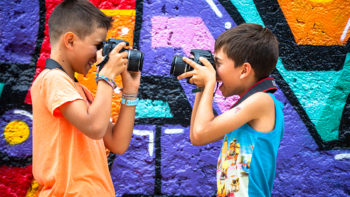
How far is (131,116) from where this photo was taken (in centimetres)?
159

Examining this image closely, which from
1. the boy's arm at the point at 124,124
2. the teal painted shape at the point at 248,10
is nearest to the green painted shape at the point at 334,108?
the teal painted shape at the point at 248,10

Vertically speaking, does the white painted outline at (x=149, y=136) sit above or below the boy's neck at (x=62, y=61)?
below

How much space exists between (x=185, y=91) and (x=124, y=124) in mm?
742

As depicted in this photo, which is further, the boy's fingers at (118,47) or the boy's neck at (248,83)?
the boy's neck at (248,83)

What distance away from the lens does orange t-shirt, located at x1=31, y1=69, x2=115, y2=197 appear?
1.27 m

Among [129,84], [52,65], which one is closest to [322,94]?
[129,84]

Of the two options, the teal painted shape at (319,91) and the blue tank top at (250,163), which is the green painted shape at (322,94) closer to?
the teal painted shape at (319,91)

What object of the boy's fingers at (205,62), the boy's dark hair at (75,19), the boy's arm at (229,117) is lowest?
the boy's arm at (229,117)

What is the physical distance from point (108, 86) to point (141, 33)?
986 millimetres

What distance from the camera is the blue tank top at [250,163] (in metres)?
1.37

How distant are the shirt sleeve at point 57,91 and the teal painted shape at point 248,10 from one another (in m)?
1.40

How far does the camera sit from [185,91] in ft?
7.32

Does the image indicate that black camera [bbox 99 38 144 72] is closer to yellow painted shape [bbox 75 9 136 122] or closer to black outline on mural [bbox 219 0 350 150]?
yellow painted shape [bbox 75 9 136 122]

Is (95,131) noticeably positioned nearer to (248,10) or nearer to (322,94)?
(248,10)
